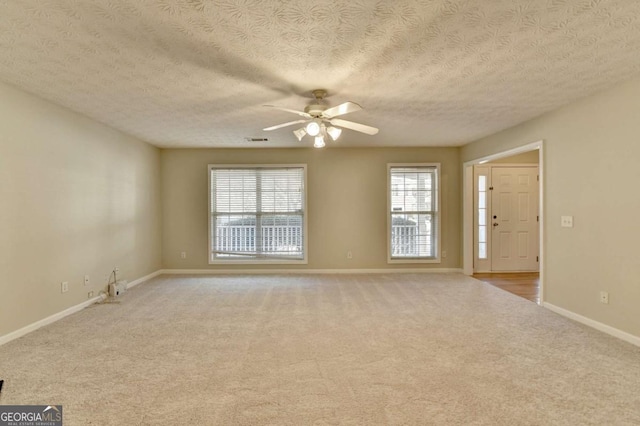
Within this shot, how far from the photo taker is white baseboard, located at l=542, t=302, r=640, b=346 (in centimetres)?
289

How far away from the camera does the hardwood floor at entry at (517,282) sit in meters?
4.66

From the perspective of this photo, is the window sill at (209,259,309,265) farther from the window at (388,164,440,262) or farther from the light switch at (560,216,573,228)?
the light switch at (560,216,573,228)

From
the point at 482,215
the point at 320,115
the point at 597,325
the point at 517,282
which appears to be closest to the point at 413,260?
the point at 482,215

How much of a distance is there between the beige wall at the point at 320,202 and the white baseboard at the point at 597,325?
9.08 feet

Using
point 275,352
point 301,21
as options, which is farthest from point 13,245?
point 301,21

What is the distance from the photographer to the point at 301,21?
6.47 ft

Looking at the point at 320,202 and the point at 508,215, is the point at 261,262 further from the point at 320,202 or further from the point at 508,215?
the point at 508,215

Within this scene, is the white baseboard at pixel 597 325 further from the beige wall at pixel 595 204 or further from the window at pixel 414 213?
the window at pixel 414 213

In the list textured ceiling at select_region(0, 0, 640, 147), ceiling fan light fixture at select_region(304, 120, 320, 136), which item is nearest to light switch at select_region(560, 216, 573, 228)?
textured ceiling at select_region(0, 0, 640, 147)

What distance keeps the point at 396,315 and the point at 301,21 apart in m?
3.08

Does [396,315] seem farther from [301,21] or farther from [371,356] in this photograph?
[301,21]

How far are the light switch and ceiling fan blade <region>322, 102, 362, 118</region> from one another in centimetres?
279

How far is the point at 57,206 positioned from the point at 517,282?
21.8 ft

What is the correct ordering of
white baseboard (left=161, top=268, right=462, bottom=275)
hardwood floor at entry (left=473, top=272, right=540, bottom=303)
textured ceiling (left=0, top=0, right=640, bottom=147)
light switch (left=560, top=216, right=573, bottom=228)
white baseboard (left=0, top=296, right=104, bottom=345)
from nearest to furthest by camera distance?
textured ceiling (left=0, top=0, right=640, bottom=147) < white baseboard (left=0, top=296, right=104, bottom=345) < light switch (left=560, top=216, right=573, bottom=228) < hardwood floor at entry (left=473, top=272, right=540, bottom=303) < white baseboard (left=161, top=268, right=462, bottom=275)
